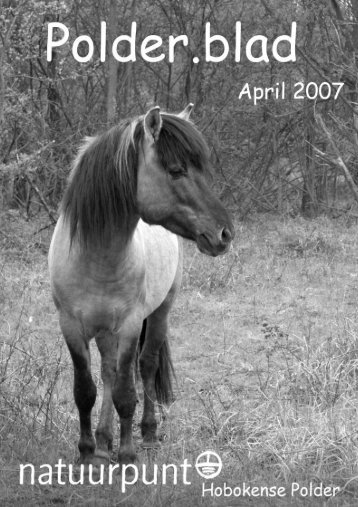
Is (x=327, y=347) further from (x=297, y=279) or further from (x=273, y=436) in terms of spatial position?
(x=297, y=279)

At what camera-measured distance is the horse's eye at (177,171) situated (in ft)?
14.1

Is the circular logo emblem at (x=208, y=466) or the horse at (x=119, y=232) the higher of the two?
the horse at (x=119, y=232)

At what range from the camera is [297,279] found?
31.3 feet

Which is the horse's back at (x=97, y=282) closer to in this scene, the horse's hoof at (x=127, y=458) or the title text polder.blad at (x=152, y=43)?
the horse's hoof at (x=127, y=458)

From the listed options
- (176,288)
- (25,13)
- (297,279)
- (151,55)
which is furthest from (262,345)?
(151,55)

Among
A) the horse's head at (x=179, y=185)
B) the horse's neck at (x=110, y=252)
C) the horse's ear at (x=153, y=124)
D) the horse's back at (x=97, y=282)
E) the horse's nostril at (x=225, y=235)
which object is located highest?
the horse's ear at (x=153, y=124)

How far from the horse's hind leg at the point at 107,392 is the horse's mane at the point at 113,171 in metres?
0.64

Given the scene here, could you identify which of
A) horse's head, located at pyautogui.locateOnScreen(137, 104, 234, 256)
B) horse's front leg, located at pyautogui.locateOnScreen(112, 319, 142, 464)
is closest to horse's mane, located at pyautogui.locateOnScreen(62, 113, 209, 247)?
horse's head, located at pyautogui.locateOnScreen(137, 104, 234, 256)

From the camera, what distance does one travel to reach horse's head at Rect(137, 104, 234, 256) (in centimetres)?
423

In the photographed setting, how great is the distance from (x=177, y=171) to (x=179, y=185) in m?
0.07

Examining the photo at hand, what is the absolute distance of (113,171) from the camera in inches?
178

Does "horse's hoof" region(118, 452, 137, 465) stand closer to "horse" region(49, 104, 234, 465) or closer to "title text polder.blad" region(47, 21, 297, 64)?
"horse" region(49, 104, 234, 465)

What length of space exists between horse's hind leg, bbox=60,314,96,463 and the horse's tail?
1.07 m

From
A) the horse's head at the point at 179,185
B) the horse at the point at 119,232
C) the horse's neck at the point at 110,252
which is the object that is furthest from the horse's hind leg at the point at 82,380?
the horse's head at the point at 179,185
